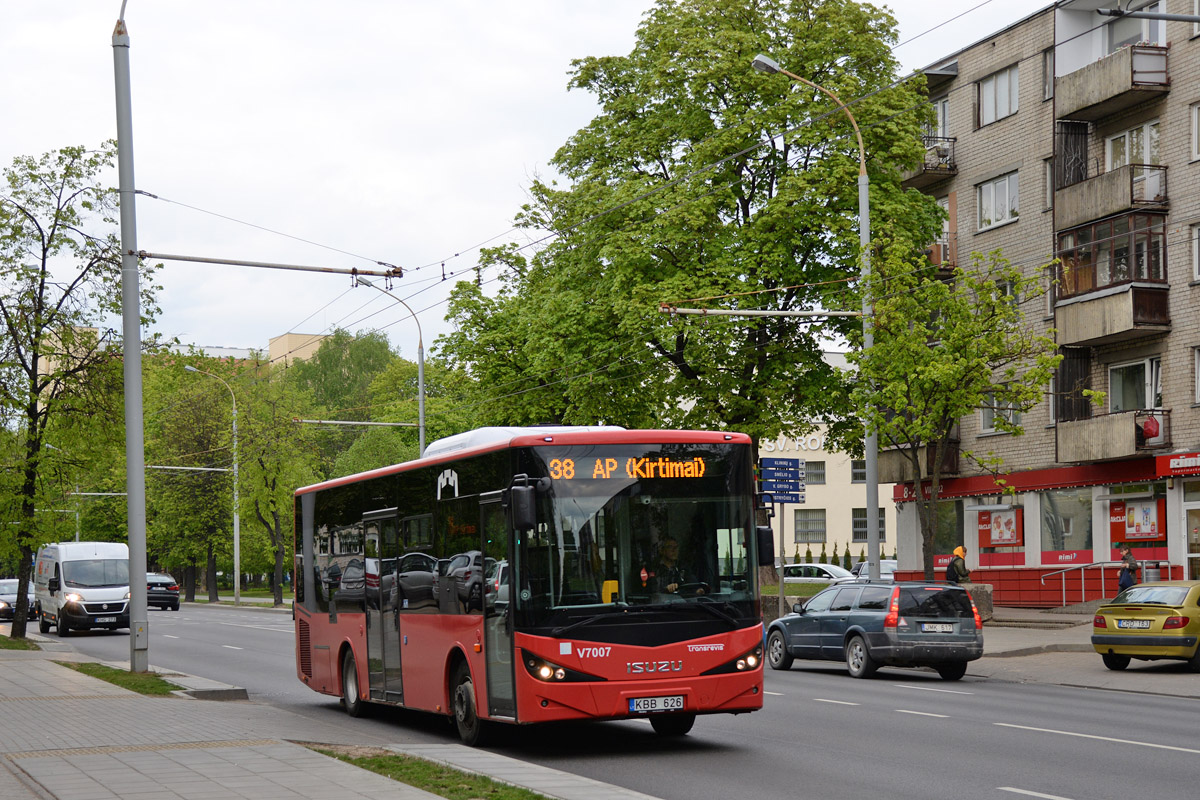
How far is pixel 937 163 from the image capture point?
42219 mm

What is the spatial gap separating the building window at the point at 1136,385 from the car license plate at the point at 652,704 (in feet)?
81.2

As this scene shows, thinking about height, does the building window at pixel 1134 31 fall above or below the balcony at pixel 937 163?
above

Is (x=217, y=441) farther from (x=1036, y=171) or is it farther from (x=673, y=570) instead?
(x=673, y=570)

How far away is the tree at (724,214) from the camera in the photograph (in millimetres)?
34750

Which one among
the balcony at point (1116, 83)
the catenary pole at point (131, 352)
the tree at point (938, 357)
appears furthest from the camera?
the balcony at point (1116, 83)

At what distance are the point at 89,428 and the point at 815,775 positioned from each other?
21150 mm

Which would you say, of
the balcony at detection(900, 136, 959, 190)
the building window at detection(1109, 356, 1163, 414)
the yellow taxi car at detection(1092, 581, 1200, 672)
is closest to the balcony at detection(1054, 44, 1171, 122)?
the balcony at detection(900, 136, 959, 190)

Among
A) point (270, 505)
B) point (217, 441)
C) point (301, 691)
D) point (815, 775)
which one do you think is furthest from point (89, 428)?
point (217, 441)

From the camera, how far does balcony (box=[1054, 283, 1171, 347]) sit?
113 feet

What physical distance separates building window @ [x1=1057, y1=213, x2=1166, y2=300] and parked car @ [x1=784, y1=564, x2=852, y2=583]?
949 inches

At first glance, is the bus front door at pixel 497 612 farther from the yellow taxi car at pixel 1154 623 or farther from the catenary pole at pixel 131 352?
the yellow taxi car at pixel 1154 623

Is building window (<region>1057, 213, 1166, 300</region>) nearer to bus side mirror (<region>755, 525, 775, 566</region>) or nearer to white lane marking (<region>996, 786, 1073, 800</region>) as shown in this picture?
bus side mirror (<region>755, 525, 775, 566</region>)

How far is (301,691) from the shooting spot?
69.9 feet

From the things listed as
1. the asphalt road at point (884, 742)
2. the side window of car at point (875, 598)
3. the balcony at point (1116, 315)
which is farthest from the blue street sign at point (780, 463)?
the balcony at point (1116, 315)
